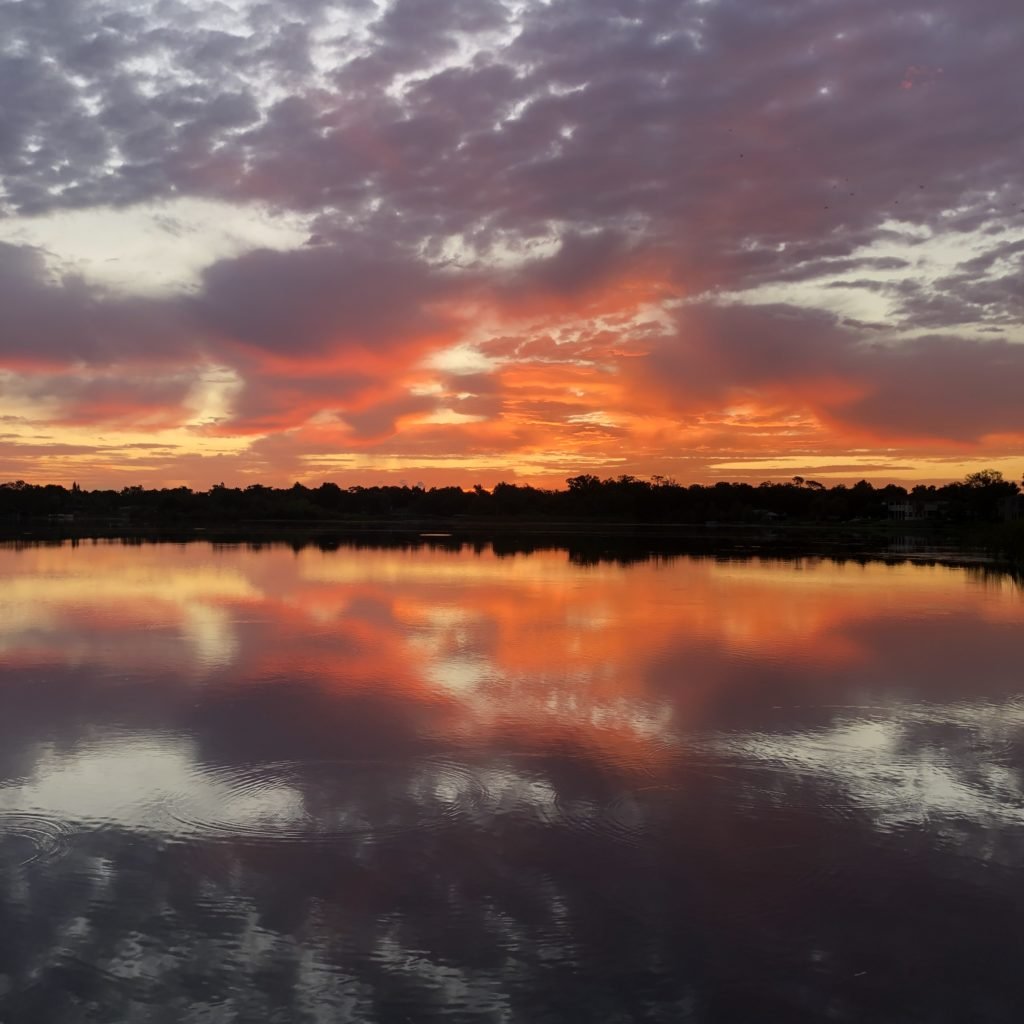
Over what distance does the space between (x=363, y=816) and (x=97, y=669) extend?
23.2 feet

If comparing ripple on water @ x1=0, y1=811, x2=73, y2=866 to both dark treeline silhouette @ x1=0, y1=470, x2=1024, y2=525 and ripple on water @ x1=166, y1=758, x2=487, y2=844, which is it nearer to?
ripple on water @ x1=166, y1=758, x2=487, y2=844

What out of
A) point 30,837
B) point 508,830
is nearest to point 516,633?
point 508,830

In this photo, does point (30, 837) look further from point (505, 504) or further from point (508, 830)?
point (505, 504)

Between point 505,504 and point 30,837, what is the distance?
397 ft

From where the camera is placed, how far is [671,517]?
117 meters

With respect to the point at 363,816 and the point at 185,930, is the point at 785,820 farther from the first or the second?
the point at 185,930

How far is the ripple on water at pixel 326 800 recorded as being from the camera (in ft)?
22.0

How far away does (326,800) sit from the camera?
7.36m

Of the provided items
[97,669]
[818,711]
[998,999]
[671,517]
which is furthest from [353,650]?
[671,517]

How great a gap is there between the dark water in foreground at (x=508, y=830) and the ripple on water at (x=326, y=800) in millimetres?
34

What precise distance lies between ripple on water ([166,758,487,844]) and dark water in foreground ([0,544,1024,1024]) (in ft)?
0.11

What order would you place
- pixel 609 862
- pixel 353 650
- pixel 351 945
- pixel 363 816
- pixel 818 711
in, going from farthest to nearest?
pixel 353 650
pixel 818 711
pixel 363 816
pixel 609 862
pixel 351 945

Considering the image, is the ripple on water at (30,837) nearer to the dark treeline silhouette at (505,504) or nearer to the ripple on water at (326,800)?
the ripple on water at (326,800)

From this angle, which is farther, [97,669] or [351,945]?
[97,669]
